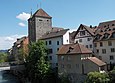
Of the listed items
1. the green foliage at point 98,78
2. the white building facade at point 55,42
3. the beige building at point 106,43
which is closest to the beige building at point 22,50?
the white building facade at point 55,42

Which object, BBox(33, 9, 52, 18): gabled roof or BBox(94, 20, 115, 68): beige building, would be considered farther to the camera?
BBox(33, 9, 52, 18): gabled roof

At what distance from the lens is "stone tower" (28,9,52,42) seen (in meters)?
73.3

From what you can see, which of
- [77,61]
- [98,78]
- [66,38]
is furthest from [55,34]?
[98,78]

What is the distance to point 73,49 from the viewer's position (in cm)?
5644

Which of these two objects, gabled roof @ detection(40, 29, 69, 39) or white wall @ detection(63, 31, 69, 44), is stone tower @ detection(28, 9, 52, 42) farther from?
white wall @ detection(63, 31, 69, 44)

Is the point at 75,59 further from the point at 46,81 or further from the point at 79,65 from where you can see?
the point at 46,81

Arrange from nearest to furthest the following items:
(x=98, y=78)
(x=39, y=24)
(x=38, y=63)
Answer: (x=98, y=78)
(x=38, y=63)
(x=39, y=24)

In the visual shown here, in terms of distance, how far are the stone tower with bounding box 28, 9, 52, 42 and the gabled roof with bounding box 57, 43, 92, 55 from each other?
1506 centimetres

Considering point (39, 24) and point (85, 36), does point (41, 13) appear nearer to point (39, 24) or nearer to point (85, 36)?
point (39, 24)

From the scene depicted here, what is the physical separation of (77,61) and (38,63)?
1242cm

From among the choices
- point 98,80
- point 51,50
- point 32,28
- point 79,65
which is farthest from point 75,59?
point 32,28

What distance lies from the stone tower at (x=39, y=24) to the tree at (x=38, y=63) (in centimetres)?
954

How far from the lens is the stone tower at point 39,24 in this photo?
7328 centimetres

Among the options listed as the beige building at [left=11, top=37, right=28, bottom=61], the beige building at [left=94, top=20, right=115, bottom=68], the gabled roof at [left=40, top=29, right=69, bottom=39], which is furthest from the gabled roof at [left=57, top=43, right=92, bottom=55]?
the beige building at [left=11, top=37, right=28, bottom=61]
